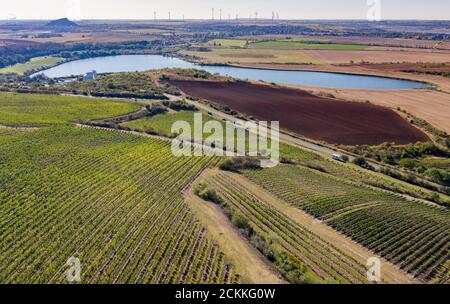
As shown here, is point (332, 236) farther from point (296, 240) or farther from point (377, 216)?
point (377, 216)

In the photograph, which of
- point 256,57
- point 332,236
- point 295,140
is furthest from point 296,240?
point 256,57

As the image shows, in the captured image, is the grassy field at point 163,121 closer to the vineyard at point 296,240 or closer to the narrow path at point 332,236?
the vineyard at point 296,240

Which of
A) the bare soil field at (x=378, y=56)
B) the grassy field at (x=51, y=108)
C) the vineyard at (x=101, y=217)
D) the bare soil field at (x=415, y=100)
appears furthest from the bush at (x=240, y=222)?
the bare soil field at (x=378, y=56)

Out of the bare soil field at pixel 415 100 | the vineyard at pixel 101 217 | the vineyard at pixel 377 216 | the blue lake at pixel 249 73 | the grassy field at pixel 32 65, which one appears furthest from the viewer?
the grassy field at pixel 32 65

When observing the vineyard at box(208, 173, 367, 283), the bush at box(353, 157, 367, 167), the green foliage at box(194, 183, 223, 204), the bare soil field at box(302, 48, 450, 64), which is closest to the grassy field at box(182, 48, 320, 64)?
the bare soil field at box(302, 48, 450, 64)

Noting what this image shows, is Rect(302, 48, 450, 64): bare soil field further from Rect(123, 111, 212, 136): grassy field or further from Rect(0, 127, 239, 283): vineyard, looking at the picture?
Rect(0, 127, 239, 283): vineyard
